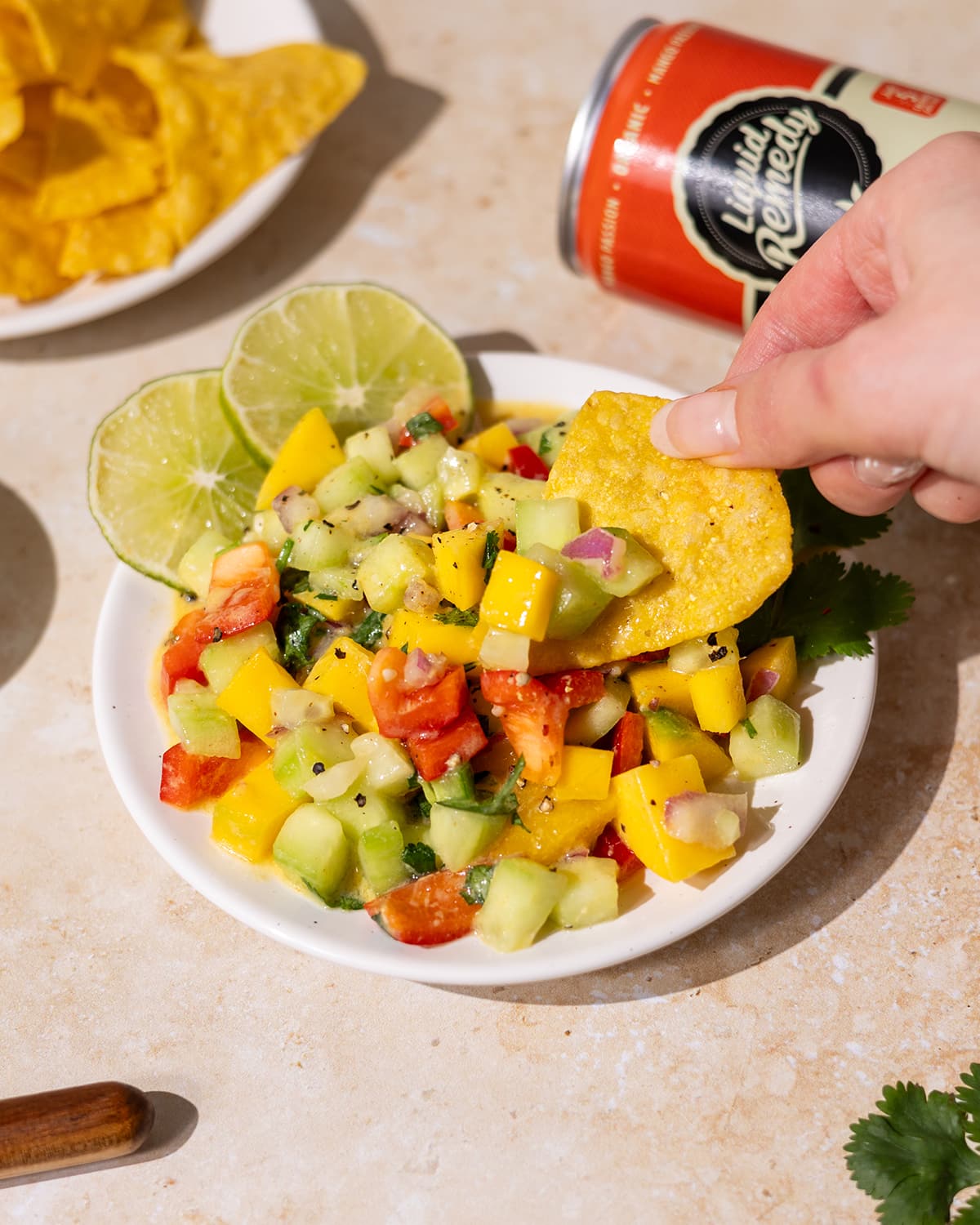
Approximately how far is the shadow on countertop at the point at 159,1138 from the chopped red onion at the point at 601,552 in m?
1.11

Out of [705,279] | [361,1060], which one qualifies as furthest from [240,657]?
[705,279]

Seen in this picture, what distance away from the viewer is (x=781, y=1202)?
5.66 ft

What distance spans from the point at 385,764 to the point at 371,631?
267 mm

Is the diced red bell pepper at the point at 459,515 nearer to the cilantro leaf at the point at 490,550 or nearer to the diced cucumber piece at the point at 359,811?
the cilantro leaf at the point at 490,550

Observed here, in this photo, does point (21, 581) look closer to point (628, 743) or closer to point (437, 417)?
point (437, 417)

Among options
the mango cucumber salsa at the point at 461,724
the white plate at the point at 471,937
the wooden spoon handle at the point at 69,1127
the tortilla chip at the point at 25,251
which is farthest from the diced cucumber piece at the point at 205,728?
the tortilla chip at the point at 25,251

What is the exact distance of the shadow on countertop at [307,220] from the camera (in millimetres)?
3051

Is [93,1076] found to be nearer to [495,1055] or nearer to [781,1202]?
[495,1055]

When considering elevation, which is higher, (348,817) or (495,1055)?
(348,817)

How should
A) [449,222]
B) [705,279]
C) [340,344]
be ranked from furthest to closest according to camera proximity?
[449,222]
[705,279]
[340,344]

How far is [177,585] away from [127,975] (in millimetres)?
747

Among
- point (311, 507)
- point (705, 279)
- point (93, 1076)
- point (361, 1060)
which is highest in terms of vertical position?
point (705, 279)

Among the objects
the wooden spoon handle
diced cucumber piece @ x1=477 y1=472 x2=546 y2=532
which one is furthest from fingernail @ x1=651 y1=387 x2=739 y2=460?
the wooden spoon handle

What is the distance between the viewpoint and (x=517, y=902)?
5.61 feet
